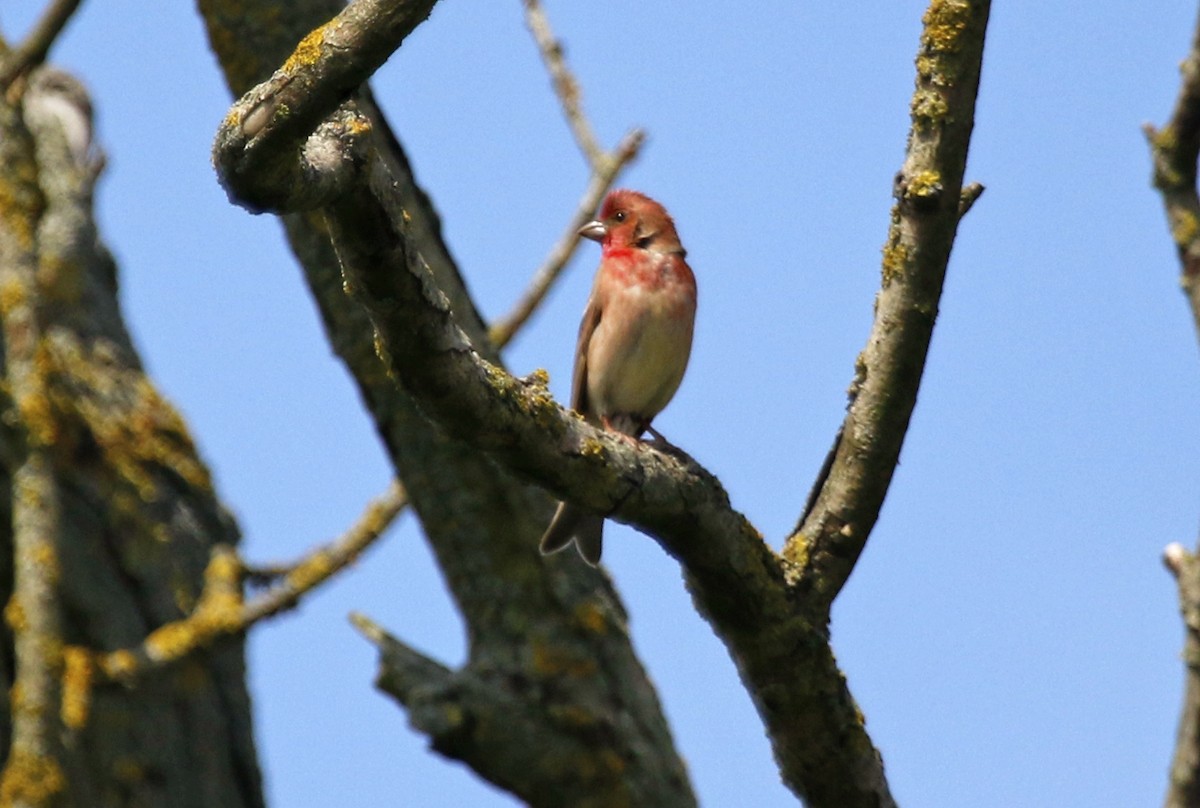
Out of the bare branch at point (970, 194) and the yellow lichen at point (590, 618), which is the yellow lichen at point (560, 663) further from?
the bare branch at point (970, 194)

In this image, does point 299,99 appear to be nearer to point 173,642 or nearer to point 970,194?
point 970,194

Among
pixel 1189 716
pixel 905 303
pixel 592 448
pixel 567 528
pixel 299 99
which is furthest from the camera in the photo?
pixel 567 528

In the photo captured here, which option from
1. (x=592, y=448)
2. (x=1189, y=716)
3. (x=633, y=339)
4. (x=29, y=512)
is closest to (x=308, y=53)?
(x=592, y=448)

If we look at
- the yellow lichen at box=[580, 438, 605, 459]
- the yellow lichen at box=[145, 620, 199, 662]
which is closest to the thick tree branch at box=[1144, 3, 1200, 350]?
the yellow lichen at box=[580, 438, 605, 459]

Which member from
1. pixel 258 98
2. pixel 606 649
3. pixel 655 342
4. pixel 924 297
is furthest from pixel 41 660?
pixel 258 98

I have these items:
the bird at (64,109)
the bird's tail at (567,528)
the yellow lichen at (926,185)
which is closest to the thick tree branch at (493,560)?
the bird's tail at (567,528)

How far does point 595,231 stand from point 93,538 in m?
2.38

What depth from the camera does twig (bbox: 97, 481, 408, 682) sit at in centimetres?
668

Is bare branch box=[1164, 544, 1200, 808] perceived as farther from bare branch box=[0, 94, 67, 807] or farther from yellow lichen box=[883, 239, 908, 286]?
bare branch box=[0, 94, 67, 807]

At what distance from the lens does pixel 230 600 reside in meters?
7.01

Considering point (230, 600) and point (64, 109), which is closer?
point (230, 600)

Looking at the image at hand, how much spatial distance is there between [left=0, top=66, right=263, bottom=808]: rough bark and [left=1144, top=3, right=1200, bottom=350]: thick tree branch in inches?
158

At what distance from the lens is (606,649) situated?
19.8 feet

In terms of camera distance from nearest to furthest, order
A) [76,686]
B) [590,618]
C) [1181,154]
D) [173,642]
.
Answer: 1. [1181,154]
2. [590,618]
3. [76,686]
4. [173,642]
